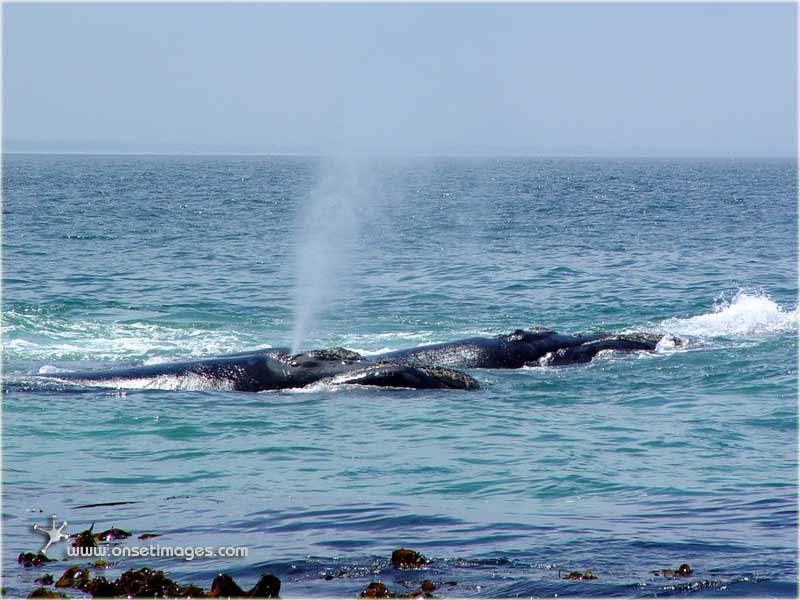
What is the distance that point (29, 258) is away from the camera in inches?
1444

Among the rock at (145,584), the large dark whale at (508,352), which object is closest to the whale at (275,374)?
the large dark whale at (508,352)

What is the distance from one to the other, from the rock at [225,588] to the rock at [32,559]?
1792mm

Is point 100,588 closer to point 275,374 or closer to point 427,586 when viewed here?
point 427,586

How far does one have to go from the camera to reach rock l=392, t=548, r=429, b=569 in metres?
8.62

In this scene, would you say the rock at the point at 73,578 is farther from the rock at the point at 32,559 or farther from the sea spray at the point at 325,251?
the sea spray at the point at 325,251

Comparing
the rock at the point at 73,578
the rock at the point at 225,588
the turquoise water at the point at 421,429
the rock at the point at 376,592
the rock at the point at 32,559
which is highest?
the rock at the point at 225,588

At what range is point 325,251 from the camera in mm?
38781

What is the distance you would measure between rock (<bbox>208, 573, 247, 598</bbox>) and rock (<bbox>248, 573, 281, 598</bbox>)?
10cm

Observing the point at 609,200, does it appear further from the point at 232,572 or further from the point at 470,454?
the point at 232,572

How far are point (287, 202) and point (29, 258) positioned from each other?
124ft

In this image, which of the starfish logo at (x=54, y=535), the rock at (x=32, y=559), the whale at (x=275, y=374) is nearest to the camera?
the rock at (x=32, y=559)

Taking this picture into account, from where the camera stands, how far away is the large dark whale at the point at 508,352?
1923 centimetres

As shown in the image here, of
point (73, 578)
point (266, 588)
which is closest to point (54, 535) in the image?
point (73, 578)

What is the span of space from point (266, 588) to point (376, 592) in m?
0.76
